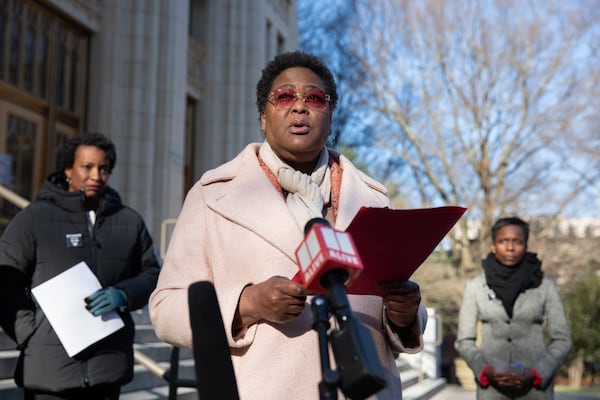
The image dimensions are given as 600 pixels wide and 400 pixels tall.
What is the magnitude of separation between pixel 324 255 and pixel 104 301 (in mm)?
2986

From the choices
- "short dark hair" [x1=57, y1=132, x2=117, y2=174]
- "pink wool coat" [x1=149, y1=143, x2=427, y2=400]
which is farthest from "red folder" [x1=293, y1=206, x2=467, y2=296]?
"short dark hair" [x1=57, y1=132, x2=117, y2=174]

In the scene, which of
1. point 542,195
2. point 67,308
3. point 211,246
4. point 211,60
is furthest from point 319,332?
point 542,195

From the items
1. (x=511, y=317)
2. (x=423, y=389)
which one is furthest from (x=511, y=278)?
(x=423, y=389)

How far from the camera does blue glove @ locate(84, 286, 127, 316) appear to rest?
4254 millimetres

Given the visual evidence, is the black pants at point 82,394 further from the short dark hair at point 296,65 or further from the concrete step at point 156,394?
the concrete step at point 156,394

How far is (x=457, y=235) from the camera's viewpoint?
27.4m

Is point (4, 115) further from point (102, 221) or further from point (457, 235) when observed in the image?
point (457, 235)

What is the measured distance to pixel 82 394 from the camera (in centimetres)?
421

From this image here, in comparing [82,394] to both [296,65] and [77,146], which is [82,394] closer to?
[77,146]

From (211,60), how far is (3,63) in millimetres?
7950

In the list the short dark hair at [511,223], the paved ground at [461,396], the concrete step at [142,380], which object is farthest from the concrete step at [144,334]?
the paved ground at [461,396]

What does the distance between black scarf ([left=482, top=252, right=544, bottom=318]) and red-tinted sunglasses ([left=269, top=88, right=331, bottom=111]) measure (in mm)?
3426

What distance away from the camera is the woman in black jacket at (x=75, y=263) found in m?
4.17

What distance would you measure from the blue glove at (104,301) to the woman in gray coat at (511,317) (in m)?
2.59
